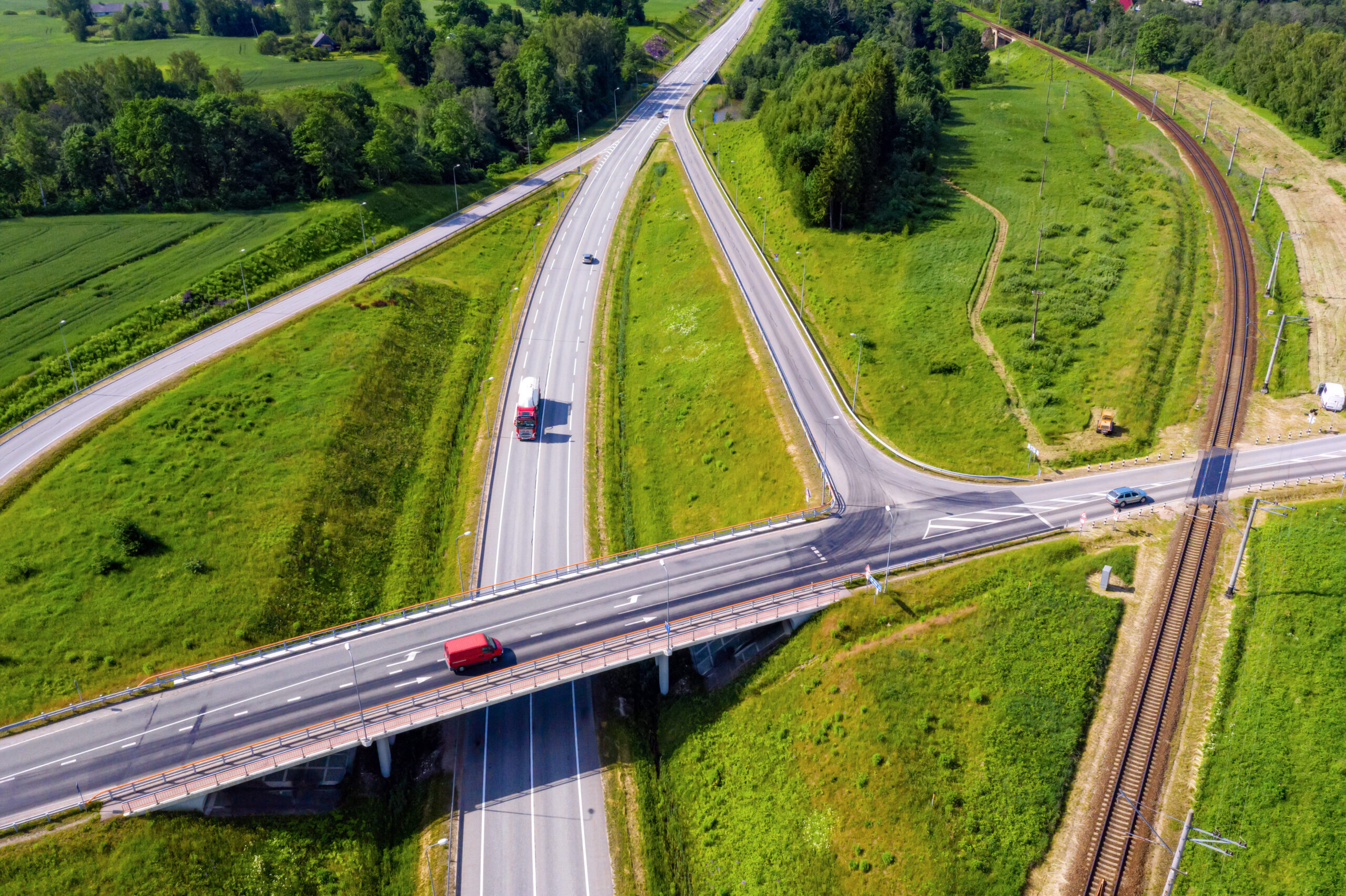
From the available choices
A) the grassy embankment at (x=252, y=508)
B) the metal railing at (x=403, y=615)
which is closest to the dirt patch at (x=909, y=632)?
the metal railing at (x=403, y=615)

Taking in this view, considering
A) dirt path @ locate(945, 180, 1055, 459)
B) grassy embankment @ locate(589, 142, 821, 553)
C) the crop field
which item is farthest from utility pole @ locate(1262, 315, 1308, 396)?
the crop field

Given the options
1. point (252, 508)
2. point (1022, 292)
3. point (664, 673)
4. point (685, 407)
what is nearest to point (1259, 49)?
point (1022, 292)

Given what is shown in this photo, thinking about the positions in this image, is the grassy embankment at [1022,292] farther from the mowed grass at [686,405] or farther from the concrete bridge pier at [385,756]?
the concrete bridge pier at [385,756]

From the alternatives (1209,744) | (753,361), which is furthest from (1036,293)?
(1209,744)

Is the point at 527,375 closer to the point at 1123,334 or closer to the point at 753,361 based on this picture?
the point at 753,361

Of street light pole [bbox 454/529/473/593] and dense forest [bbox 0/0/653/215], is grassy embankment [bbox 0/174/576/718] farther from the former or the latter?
dense forest [bbox 0/0/653/215]
